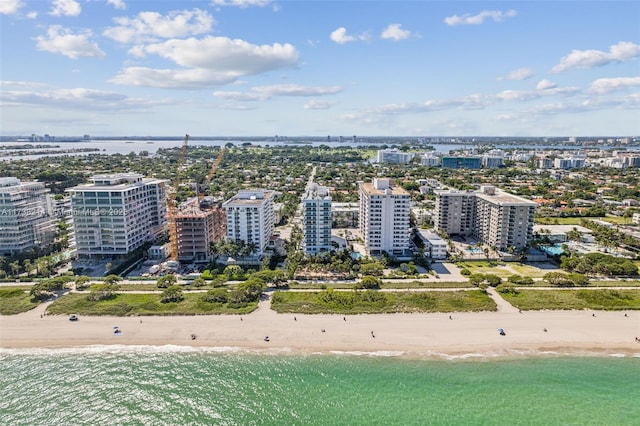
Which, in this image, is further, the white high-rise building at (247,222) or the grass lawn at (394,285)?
the white high-rise building at (247,222)

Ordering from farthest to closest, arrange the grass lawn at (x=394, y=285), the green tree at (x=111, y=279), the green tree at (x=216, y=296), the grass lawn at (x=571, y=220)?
the grass lawn at (x=571, y=220)
the grass lawn at (x=394, y=285)
the green tree at (x=111, y=279)
the green tree at (x=216, y=296)

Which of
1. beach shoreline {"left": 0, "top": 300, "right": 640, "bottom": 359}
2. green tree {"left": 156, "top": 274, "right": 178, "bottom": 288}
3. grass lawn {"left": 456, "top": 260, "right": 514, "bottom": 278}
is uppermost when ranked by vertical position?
green tree {"left": 156, "top": 274, "right": 178, "bottom": 288}

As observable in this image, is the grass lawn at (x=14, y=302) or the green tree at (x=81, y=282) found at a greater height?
the green tree at (x=81, y=282)

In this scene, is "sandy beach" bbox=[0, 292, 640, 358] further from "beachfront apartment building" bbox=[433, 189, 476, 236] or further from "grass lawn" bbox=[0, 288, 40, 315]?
"beachfront apartment building" bbox=[433, 189, 476, 236]

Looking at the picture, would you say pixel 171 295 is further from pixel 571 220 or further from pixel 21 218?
pixel 571 220

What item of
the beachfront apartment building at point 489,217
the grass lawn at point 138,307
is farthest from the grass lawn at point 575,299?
the grass lawn at point 138,307

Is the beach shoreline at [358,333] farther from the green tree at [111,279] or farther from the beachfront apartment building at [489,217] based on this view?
the beachfront apartment building at [489,217]

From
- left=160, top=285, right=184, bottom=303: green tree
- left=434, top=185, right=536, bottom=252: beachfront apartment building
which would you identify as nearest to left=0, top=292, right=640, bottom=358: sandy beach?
left=160, top=285, right=184, bottom=303: green tree
